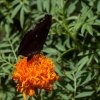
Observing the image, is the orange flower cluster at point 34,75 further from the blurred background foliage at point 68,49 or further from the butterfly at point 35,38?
the blurred background foliage at point 68,49

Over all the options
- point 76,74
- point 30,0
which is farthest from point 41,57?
point 30,0

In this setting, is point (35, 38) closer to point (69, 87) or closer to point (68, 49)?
point (69, 87)

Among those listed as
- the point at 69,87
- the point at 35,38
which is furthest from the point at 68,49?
the point at 35,38

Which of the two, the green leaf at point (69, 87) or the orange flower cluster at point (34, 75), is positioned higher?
the orange flower cluster at point (34, 75)

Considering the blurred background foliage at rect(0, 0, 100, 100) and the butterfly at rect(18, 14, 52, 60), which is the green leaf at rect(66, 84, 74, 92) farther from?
the butterfly at rect(18, 14, 52, 60)

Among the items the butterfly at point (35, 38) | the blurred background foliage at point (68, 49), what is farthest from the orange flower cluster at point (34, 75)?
the blurred background foliage at point (68, 49)

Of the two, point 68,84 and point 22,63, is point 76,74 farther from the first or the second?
point 22,63

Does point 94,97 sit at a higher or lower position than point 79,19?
lower
